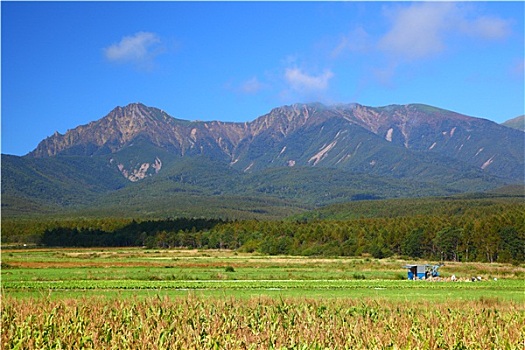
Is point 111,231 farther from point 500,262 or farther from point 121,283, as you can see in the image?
point 121,283

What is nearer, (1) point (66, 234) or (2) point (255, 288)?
(2) point (255, 288)

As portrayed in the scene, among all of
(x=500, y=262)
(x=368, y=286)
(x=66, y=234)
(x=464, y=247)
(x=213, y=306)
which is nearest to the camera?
(x=213, y=306)

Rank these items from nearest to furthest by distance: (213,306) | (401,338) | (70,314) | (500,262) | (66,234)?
(401,338), (70,314), (213,306), (500,262), (66,234)

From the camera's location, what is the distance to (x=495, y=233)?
103562 mm

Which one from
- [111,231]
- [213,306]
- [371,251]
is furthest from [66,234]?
[213,306]

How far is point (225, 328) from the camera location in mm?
20359

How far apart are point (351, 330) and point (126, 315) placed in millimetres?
7821

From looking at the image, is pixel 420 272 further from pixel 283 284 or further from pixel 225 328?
pixel 225 328

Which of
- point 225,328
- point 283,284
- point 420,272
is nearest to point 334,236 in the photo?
point 420,272

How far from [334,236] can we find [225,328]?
10666 cm

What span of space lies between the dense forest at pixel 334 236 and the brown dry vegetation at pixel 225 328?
81.7 meters

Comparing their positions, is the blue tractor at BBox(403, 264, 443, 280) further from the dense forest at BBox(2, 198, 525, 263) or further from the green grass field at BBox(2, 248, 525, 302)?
the dense forest at BBox(2, 198, 525, 263)

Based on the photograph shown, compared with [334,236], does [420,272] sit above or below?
below

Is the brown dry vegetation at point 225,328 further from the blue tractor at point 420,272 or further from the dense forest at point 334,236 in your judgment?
the dense forest at point 334,236
